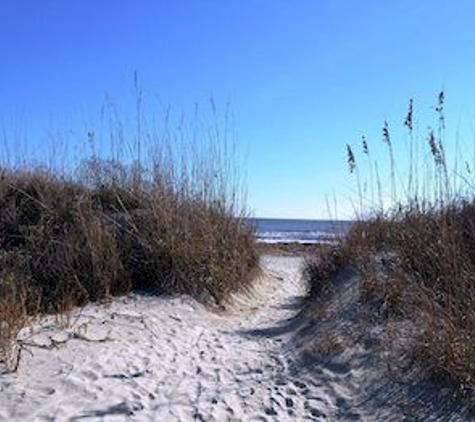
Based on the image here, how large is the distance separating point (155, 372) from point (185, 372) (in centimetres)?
26

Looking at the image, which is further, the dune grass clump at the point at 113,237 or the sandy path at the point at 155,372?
the dune grass clump at the point at 113,237

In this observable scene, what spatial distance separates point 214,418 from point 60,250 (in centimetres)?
398

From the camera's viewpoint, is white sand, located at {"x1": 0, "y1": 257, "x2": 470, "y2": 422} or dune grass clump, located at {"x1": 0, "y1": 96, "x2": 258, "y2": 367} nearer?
white sand, located at {"x1": 0, "y1": 257, "x2": 470, "y2": 422}

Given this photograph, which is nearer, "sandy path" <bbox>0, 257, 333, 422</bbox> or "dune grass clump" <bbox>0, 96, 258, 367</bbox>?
"sandy path" <bbox>0, 257, 333, 422</bbox>

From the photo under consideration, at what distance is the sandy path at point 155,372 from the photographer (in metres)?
4.54

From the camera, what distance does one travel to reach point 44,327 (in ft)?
18.8

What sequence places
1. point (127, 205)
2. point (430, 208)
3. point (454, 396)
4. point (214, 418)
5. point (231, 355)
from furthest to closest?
point (127, 205)
point (430, 208)
point (231, 355)
point (214, 418)
point (454, 396)

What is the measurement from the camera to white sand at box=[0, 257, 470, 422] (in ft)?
14.9

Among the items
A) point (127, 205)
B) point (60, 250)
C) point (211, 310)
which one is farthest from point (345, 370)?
point (127, 205)

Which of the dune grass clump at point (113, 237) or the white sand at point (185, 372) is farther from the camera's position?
the dune grass clump at point (113, 237)

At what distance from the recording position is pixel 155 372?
17.4 feet

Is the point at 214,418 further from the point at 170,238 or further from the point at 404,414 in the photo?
the point at 170,238

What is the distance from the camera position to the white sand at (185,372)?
454 cm

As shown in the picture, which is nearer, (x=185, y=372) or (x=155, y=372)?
(x=155, y=372)
